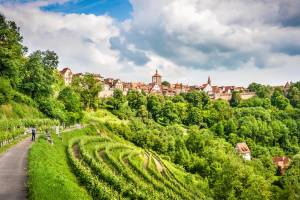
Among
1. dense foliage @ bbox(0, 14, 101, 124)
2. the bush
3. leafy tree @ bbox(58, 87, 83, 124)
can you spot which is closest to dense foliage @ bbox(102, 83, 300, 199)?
leafy tree @ bbox(58, 87, 83, 124)

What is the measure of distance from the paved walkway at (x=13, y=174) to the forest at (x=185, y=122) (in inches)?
410

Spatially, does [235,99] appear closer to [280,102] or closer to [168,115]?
[280,102]

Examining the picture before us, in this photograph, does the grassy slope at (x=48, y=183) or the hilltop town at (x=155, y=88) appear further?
the hilltop town at (x=155, y=88)

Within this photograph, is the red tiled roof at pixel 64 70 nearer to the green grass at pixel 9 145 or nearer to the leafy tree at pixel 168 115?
the leafy tree at pixel 168 115

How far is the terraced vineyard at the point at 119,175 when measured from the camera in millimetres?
21531

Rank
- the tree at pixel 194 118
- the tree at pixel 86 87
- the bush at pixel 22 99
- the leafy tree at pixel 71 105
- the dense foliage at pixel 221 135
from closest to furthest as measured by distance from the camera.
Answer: the dense foliage at pixel 221 135, the bush at pixel 22 99, the leafy tree at pixel 71 105, the tree at pixel 86 87, the tree at pixel 194 118

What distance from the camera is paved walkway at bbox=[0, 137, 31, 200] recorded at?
51.3 ft

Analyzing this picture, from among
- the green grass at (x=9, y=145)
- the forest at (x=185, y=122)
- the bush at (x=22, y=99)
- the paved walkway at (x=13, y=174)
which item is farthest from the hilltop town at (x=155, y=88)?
the paved walkway at (x=13, y=174)

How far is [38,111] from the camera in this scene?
53.7 metres

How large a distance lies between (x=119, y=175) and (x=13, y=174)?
11035mm

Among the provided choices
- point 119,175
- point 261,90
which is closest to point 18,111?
point 119,175

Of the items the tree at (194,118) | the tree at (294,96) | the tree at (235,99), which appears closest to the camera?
the tree at (194,118)

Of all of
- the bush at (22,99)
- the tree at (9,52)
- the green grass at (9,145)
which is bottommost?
the green grass at (9,145)

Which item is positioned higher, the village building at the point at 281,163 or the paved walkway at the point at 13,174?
the paved walkway at the point at 13,174
